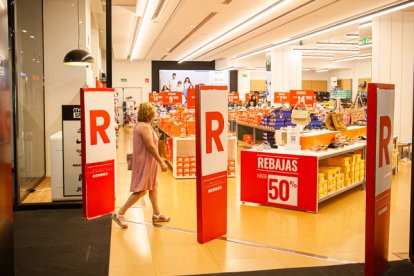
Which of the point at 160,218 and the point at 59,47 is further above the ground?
the point at 59,47

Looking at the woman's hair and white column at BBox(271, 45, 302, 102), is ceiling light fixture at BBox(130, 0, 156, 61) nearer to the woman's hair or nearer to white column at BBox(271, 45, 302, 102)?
the woman's hair

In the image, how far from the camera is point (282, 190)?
22.0 feet

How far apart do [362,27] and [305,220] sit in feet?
28.1

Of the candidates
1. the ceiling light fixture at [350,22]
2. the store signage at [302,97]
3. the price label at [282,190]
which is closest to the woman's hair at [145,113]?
the price label at [282,190]

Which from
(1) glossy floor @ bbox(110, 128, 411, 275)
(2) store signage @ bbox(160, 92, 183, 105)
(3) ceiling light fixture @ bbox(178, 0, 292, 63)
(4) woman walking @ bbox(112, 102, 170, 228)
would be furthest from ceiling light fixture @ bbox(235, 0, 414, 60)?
(4) woman walking @ bbox(112, 102, 170, 228)

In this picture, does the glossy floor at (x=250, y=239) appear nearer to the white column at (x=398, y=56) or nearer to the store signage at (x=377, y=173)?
the store signage at (x=377, y=173)

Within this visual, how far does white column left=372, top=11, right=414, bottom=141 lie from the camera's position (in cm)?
1125

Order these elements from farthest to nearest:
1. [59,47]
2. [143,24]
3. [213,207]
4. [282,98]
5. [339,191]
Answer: [282,98] → [143,24] → [59,47] → [339,191] → [213,207]

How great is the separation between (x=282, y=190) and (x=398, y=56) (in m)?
6.43

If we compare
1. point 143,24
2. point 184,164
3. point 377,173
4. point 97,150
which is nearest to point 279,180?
point 97,150

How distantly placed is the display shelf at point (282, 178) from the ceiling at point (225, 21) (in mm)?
4756

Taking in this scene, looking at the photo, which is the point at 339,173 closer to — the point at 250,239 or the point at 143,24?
the point at 250,239

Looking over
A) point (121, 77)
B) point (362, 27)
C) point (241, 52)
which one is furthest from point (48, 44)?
point (121, 77)

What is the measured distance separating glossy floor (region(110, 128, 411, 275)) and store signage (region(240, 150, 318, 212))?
147 mm
